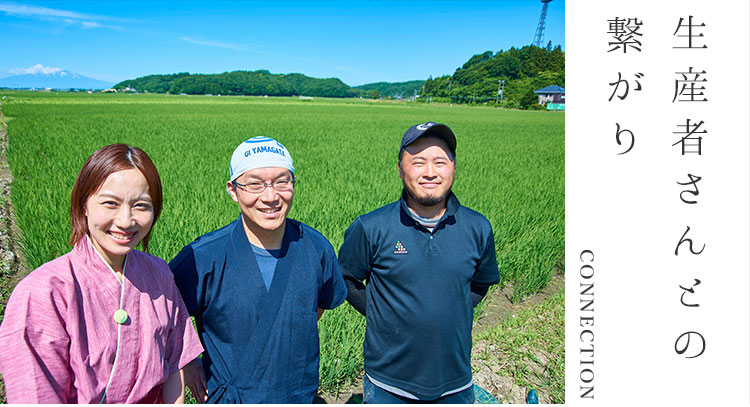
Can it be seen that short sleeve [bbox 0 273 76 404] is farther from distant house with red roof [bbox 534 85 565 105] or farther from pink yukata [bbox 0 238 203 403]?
distant house with red roof [bbox 534 85 565 105]

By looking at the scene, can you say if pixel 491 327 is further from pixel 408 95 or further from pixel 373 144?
pixel 408 95

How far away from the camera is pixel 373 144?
12.2 meters

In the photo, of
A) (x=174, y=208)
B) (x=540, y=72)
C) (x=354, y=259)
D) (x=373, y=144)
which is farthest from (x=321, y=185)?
(x=540, y=72)

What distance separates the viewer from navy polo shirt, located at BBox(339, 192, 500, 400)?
1.53m

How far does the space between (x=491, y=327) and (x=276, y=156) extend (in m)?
2.47

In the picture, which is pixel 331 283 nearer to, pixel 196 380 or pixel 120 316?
Answer: pixel 196 380

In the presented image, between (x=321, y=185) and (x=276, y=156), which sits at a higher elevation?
(x=276, y=156)

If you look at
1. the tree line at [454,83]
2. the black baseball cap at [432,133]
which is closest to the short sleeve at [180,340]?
the black baseball cap at [432,133]

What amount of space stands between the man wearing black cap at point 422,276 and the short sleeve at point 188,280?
59 centimetres

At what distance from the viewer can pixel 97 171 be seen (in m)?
1.08

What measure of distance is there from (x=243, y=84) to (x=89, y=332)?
116373 millimetres

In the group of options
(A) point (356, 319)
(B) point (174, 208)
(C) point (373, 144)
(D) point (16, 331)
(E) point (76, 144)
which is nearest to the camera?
(D) point (16, 331)

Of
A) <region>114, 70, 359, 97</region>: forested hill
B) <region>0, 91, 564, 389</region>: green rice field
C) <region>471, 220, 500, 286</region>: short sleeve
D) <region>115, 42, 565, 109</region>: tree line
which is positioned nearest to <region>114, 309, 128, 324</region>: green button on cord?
<region>471, 220, 500, 286</region>: short sleeve

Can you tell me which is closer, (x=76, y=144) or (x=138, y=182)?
(x=138, y=182)
